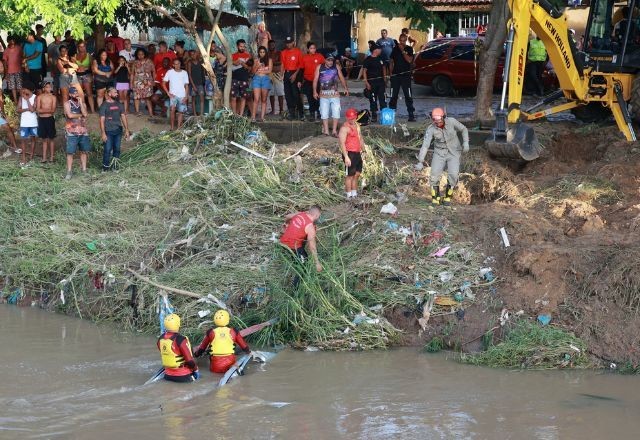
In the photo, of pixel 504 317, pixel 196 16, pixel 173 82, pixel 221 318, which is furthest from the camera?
pixel 196 16

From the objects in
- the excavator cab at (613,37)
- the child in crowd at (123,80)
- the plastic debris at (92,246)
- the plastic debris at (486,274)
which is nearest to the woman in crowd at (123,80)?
the child in crowd at (123,80)

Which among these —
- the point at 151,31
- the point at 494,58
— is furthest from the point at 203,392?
the point at 151,31

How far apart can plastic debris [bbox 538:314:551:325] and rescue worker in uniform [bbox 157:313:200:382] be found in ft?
13.4

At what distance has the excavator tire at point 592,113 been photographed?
1953 cm

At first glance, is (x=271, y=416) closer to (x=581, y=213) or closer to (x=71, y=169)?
(x=581, y=213)

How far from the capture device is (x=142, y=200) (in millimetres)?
16516

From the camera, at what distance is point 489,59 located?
2056cm

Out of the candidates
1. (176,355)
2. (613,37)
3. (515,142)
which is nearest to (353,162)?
(515,142)

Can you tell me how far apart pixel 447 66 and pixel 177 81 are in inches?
352

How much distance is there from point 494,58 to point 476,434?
11524mm

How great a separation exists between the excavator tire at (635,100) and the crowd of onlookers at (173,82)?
485 centimetres

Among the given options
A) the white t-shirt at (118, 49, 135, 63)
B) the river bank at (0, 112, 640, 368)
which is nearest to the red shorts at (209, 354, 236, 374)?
the river bank at (0, 112, 640, 368)

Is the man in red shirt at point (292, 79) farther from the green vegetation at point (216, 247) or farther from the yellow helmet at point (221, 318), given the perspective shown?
the yellow helmet at point (221, 318)

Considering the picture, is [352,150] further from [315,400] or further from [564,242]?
[315,400]
